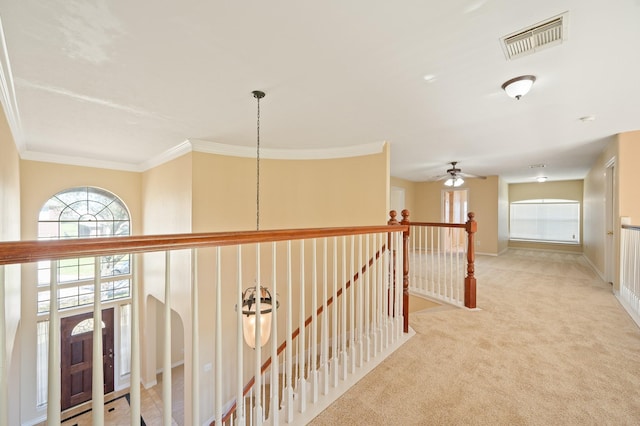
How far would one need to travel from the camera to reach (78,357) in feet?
18.3

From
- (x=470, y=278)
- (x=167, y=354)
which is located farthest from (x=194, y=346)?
(x=470, y=278)

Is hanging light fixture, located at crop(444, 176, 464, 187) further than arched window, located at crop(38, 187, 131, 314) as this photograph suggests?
Yes

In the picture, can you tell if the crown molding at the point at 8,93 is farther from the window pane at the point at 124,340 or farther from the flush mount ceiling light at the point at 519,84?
the window pane at the point at 124,340

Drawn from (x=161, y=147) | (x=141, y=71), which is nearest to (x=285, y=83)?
(x=141, y=71)

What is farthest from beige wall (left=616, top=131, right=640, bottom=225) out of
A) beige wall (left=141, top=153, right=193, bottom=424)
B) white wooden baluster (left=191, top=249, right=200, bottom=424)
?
beige wall (left=141, top=153, right=193, bottom=424)

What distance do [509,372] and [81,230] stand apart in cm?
724

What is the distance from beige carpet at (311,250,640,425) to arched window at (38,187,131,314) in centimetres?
507

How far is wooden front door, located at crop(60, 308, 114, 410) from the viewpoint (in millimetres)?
5383

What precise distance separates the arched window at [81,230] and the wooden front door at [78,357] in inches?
15.9

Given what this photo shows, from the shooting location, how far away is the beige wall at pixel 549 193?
8.23 meters

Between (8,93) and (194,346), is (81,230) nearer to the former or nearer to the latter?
(8,93)

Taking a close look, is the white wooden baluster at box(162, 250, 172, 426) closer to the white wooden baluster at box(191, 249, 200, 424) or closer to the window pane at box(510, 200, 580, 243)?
the white wooden baluster at box(191, 249, 200, 424)

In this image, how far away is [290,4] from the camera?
1.50 metres

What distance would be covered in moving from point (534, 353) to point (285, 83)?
3.15m
